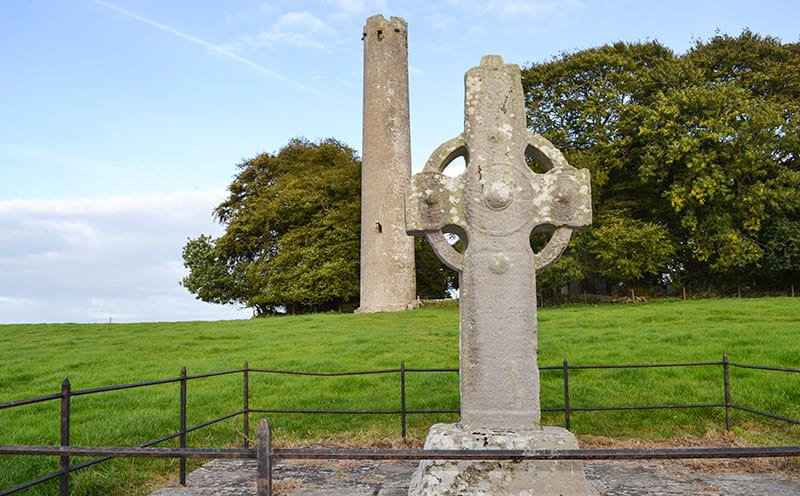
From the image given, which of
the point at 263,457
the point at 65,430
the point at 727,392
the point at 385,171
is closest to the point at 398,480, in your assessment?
the point at 65,430

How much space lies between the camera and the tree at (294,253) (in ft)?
103

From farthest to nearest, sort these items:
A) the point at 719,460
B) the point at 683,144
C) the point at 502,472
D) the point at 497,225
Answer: the point at 683,144, the point at 719,460, the point at 497,225, the point at 502,472

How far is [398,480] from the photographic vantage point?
19.8ft

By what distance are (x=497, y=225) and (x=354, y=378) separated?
739cm

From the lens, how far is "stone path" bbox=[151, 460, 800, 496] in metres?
5.74

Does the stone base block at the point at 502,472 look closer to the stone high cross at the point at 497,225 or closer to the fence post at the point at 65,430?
the stone high cross at the point at 497,225

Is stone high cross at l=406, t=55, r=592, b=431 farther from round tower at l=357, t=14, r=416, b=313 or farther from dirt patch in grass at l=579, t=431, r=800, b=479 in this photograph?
round tower at l=357, t=14, r=416, b=313

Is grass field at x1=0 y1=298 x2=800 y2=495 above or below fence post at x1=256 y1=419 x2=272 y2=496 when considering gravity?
below

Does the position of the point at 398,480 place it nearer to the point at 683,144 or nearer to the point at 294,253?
the point at 683,144

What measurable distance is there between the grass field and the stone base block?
10.7ft

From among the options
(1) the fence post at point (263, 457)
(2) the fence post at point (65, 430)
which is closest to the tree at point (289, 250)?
(2) the fence post at point (65, 430)

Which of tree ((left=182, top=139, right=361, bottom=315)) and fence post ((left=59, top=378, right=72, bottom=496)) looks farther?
tree ((left=182, top=139, right=361, bottom=315))

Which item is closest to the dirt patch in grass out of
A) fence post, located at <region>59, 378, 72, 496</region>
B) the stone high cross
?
the stone high cross

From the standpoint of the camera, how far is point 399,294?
2967cm
